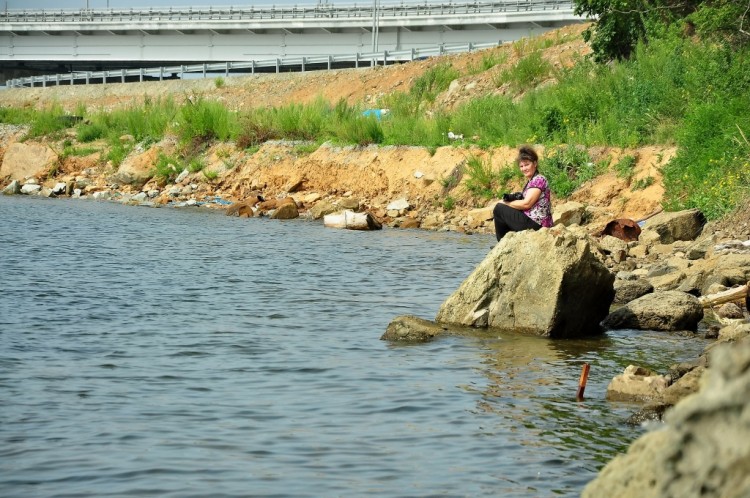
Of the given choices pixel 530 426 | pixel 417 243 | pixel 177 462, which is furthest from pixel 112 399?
pixel 417 243

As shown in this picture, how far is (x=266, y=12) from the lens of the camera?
69.2 meters

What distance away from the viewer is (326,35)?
6775 cm

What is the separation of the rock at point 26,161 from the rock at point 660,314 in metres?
31.9

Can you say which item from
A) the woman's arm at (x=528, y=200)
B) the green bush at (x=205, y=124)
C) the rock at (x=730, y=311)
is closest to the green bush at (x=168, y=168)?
the green bush at (x=205, y=124)

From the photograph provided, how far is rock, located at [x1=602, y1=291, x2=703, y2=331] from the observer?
11.9m

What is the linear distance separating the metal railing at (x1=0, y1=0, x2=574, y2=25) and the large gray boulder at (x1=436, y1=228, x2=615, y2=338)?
4455 cm

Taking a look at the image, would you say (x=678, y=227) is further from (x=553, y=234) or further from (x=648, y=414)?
(x=648, y=414)

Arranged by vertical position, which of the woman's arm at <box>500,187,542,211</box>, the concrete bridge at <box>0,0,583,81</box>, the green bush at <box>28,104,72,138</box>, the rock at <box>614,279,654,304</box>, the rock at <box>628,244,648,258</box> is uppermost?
the concrete bridge at <box>0,0,583,81</box>

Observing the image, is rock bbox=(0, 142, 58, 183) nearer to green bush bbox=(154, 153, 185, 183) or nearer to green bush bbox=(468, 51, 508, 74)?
green bush bbox=(154, 153, 185, 183)

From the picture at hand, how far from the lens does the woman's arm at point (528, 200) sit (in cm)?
1283

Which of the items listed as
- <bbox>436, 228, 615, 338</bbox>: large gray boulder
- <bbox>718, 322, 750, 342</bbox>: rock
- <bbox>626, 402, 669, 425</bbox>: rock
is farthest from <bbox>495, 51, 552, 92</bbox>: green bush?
<bbox>626, 402, 669, 425</bbox>: rock

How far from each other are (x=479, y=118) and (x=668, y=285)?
17.0 metres

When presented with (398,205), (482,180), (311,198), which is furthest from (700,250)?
(311,198)

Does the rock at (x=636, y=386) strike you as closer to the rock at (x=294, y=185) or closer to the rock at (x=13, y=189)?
the rock at (x=294, y=185)
